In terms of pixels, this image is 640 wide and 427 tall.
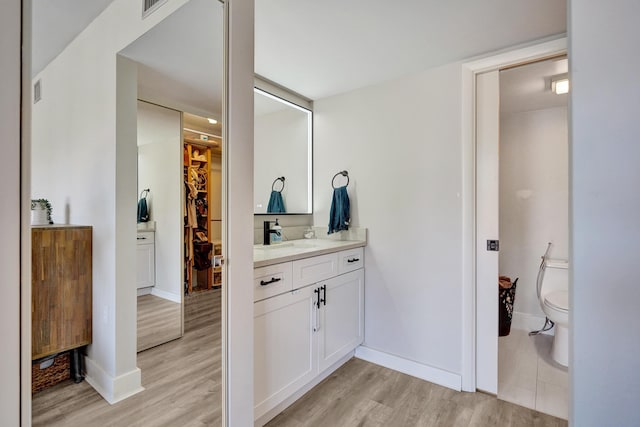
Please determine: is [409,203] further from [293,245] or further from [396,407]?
[396,407]

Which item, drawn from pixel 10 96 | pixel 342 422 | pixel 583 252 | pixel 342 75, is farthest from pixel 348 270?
pixel 10 96

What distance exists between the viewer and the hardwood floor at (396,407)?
5.55 ft

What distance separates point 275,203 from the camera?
2512mm

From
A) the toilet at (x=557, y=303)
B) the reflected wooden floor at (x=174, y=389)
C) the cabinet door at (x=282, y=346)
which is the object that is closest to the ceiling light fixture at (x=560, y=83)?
the toilet at (x=557, y=303)

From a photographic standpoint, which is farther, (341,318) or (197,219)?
(341,318)

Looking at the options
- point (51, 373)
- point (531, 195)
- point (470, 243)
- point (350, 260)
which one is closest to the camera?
point (51, 373)

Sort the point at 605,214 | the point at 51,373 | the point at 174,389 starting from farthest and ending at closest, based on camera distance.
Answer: the point at 174,389 → the point at 51,373 → the point at 605,214

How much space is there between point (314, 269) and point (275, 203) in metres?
0.82

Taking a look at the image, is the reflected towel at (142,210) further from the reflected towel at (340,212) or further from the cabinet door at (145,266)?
the reflected towel at (340,212)

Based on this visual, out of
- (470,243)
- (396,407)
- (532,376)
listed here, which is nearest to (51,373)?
(396,407)

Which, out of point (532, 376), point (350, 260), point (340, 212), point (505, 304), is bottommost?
point (532, 376)

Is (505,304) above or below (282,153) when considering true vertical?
below

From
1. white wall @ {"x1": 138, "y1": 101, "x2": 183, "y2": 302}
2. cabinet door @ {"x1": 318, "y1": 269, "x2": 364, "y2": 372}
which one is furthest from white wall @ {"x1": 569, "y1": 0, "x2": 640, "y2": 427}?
cabinet door @ {"x1": 318, "y1": 269, "x2": 364, "y2": 372}

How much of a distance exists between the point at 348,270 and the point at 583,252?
5.26 feet
